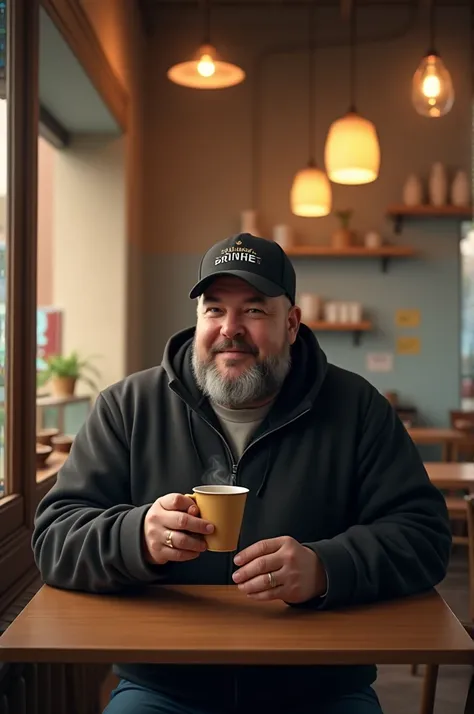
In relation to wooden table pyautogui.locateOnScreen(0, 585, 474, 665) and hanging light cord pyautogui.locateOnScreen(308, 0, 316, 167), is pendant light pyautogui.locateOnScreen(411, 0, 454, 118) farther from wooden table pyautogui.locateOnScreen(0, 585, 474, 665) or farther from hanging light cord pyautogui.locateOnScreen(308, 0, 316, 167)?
wooden table pyautogui.locateOnScreen(0, 585, 474, 665)

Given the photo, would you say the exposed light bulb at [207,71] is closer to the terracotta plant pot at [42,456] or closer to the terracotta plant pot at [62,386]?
the terracotta plant pot at [62,386]

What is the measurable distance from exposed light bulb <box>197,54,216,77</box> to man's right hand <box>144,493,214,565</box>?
305 cm

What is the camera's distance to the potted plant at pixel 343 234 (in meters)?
6.51

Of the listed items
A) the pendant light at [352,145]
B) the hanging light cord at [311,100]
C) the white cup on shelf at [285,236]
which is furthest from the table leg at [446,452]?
the hanging light cord at [311,100]

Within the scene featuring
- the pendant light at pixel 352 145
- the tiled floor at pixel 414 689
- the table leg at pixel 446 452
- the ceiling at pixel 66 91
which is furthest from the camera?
the table leg at pixel 446 452

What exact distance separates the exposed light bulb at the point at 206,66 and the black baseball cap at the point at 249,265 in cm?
236

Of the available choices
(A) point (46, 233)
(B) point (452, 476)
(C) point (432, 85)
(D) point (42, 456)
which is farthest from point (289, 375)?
(A) point (46, 233)

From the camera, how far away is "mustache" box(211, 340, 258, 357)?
2.04 metres

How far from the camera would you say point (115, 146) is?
563 cm

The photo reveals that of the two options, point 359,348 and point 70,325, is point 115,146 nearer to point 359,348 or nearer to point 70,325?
point 70,325

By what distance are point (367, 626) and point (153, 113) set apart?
19.0ft

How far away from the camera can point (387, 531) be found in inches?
70.9

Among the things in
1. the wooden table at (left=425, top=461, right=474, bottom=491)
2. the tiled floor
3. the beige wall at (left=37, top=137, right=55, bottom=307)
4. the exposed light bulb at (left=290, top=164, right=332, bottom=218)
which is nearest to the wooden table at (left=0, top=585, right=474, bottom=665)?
the tiled floor

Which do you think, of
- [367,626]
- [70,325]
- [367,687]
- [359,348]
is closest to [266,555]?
[367,626]
